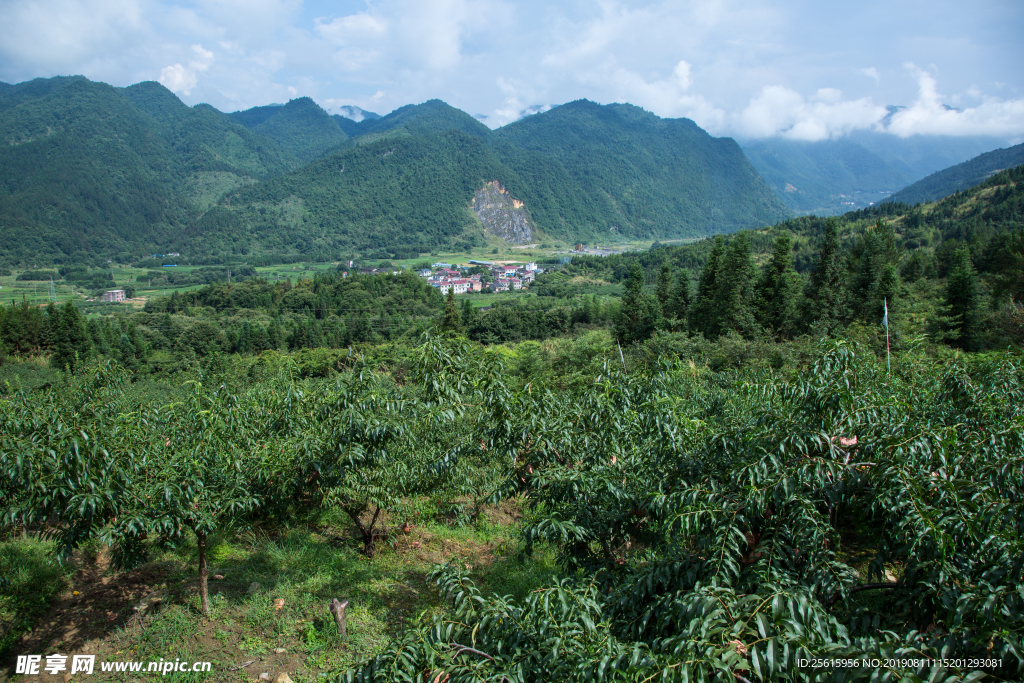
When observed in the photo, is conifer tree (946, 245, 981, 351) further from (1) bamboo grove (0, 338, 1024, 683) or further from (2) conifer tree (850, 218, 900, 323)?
(1) bamboo grove (0, 338, 1024, 683)

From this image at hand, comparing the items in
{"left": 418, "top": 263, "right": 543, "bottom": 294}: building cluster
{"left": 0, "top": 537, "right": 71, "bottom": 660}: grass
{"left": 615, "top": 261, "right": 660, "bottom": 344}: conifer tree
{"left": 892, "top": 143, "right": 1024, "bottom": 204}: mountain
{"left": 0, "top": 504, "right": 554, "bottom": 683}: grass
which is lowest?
{"left": 0, "top": 504, "right": 554, "bottom": 683}: grass

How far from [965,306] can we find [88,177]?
193128 mm

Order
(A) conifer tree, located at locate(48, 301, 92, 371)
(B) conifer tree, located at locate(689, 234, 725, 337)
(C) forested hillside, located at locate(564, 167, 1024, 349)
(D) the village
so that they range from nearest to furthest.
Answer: (C) forested hillside, located at locate(564, 167, 1024, 349), (A) conifer tree, located at locate(48, 301, 92, 371), (B) conifer tree, located at locate(689, 234, 725, 337), (D) the village

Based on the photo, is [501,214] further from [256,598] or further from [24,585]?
[24,585]

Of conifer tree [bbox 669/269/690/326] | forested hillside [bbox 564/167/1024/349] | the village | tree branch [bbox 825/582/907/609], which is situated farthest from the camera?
the village

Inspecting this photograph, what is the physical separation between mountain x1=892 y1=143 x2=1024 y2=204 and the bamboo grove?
14382 centimetres

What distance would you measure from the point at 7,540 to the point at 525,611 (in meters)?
10.0

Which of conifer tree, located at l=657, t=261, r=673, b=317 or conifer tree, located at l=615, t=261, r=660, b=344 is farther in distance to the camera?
conifer tree, located at l=657, t=261, r=673, b=317

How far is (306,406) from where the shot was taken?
8156 mm

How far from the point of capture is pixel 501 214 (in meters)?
166

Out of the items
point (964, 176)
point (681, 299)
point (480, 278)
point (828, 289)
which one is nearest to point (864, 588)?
point (828, 289)

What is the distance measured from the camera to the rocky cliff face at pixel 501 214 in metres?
164

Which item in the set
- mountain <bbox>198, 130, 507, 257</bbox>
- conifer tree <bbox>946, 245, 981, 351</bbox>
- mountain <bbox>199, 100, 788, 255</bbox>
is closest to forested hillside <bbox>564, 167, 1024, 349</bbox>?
conifer tree <bbox>946, 245, 981, 351</bbox>

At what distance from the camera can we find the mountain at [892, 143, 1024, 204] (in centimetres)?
12069
